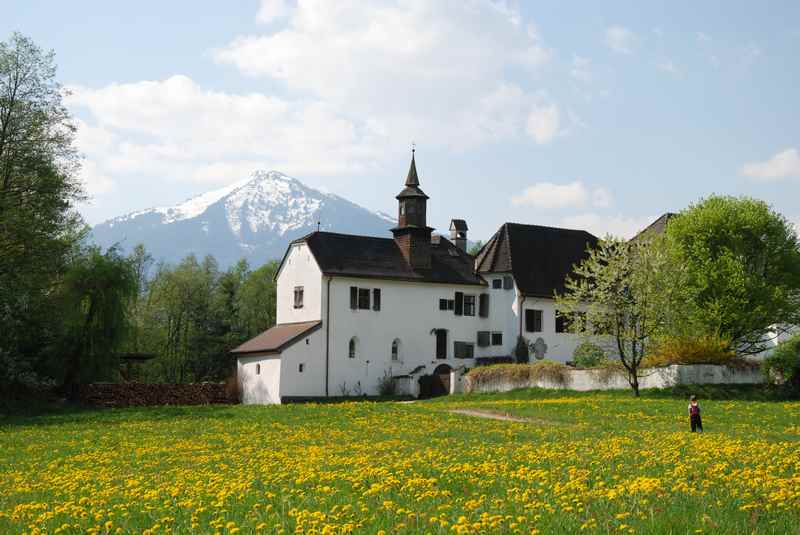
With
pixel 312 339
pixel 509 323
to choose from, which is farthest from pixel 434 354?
pixel 312 339

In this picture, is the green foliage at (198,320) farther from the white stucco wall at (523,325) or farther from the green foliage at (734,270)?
the green foliage at (734,270)

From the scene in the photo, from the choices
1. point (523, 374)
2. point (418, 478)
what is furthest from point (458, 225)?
point (418, 478)

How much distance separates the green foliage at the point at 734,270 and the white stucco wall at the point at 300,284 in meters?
22.9

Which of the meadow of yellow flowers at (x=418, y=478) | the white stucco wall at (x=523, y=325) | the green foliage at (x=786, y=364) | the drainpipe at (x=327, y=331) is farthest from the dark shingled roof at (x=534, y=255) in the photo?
the meadow of yellow flowers at (x=418, y=478)

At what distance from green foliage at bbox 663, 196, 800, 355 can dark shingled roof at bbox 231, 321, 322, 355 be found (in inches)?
914

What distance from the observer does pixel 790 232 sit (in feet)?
171

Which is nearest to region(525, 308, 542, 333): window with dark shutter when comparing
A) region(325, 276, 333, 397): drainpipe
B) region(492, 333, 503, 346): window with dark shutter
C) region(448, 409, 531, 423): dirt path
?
region(492, 333, 503, 346): window with dark shutter

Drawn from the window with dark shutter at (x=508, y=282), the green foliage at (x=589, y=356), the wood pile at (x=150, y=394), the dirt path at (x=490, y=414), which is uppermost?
the window with dark shutter at (x=508, y=282)

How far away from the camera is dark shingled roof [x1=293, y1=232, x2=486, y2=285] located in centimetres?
6334

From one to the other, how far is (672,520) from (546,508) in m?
1.74

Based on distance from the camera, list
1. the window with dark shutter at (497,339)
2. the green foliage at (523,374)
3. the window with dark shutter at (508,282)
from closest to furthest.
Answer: the green foliage at (523,374) < the window with dark shutter at (508,282) < the window with dark shutter at (497,339)

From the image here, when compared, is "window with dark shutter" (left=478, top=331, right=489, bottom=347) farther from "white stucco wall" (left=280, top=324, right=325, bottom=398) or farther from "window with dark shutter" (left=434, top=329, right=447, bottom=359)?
"white stucco wall" (left=280, top=324, right=325, bottom=398)

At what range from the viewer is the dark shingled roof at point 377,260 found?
208 feet

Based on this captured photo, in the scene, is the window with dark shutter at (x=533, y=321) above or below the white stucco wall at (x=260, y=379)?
above
